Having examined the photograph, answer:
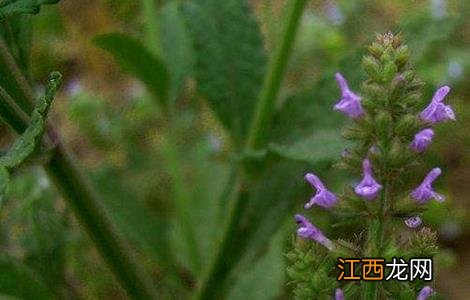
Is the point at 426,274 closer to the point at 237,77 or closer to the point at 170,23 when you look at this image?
the point at 237,77

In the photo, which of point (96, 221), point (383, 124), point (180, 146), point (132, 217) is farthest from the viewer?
point (180, 146)

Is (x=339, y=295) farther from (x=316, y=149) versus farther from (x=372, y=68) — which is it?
(x=316, y=149)

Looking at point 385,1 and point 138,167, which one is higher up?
point 138,167

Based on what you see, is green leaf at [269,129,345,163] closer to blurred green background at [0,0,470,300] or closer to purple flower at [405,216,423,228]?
blurred green background at [0,0,470,300]

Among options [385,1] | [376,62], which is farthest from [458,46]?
[376,62]

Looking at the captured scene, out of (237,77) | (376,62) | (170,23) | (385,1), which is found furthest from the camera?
(385,1)

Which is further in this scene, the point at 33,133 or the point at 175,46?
the point at 175,46

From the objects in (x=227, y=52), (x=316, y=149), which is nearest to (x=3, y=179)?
(x=316, y=149)
